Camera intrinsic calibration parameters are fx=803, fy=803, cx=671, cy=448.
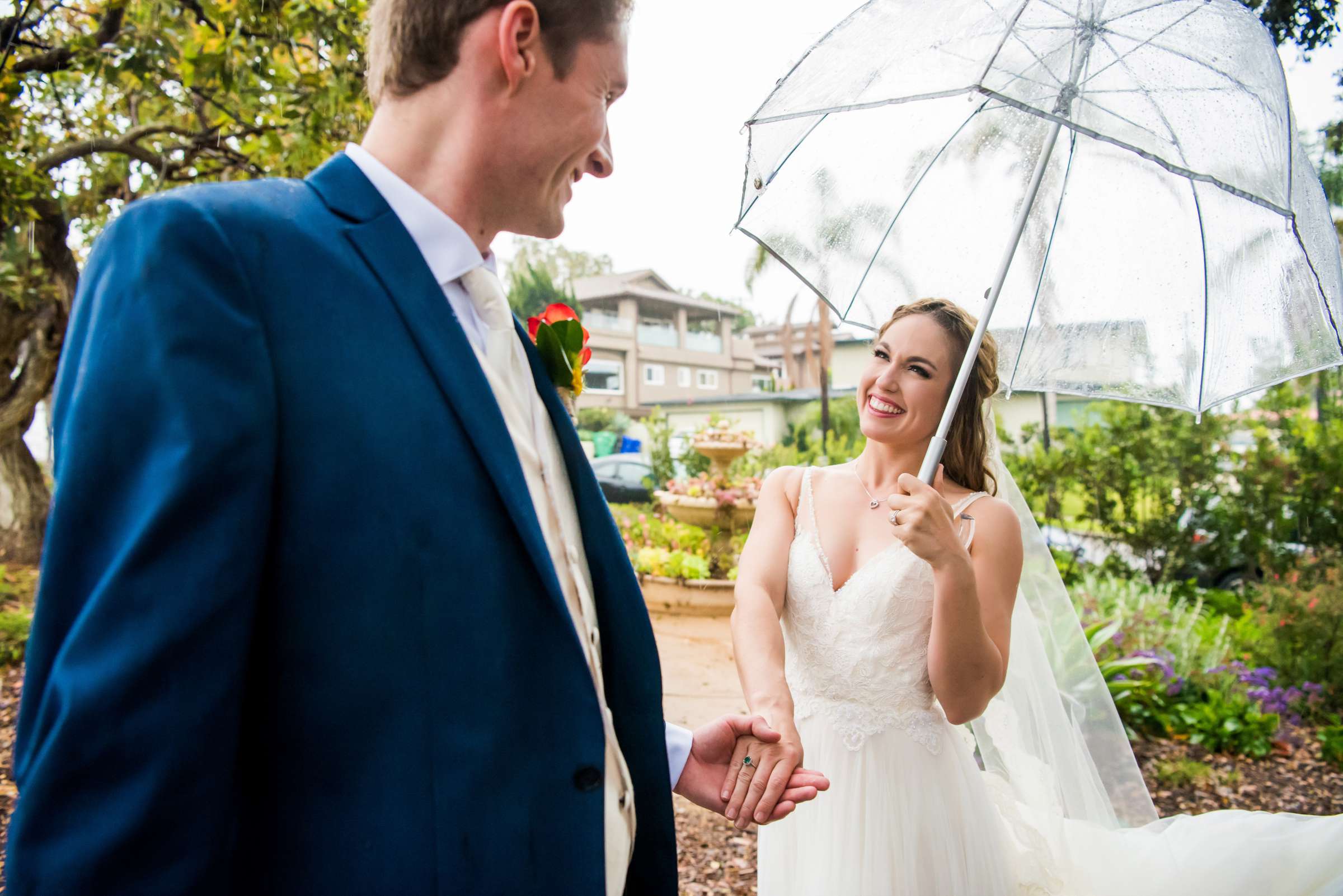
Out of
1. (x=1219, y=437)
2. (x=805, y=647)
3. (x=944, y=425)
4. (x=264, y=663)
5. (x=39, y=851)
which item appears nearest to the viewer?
(x=39, y=851)

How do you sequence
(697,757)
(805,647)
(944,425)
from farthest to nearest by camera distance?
1. (805,647)
2. (944,425)
3. (697,757)

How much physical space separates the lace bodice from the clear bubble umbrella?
523 mm

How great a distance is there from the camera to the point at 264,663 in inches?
39.0

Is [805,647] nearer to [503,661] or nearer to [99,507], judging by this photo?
[503,661]

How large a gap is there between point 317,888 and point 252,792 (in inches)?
5.8

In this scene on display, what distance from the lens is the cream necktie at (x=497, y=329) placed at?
1253 millimetres

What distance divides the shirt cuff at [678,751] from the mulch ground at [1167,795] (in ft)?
7.35

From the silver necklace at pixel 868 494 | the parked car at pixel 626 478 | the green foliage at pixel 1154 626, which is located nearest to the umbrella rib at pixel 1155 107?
the silver necklace at pixel 868 494

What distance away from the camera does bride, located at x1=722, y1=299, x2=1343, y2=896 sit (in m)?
2.22

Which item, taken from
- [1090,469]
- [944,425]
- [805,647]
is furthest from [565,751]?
[1090,469]

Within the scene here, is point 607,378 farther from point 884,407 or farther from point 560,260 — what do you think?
point 884,407

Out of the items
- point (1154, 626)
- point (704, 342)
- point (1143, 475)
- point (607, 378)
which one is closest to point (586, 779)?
point (1154, 626)

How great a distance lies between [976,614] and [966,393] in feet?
2.53

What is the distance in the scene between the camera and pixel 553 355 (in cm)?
150
